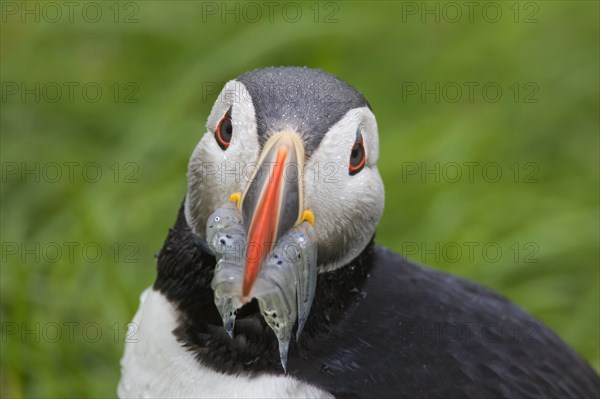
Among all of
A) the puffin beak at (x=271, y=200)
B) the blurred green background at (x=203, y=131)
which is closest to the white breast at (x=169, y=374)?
the puffin beak at (x=271, y=200)

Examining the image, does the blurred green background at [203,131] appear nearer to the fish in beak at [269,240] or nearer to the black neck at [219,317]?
the black neck at [219,317]

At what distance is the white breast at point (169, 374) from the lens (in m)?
3.53

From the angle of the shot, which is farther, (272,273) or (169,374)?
(169,374)

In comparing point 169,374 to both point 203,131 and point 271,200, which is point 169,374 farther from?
point 203,131

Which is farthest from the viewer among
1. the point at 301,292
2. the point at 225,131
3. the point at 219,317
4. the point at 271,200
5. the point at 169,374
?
the point at 169,374

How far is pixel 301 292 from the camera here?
329 cm

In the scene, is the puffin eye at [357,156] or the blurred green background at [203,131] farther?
the blurred green background at [203,131]

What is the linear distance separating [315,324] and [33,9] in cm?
414

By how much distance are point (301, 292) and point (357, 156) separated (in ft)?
1.61

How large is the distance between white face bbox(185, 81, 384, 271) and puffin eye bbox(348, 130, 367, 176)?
0.06 ft

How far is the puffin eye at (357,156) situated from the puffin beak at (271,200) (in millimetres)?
263

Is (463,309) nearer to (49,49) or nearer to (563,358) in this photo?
(563,358)

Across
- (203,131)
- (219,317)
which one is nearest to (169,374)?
(219,317)

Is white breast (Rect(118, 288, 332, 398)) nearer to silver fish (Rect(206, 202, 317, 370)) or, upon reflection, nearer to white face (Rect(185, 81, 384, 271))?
silver fish (Rect(206, 202, 317, 370))
